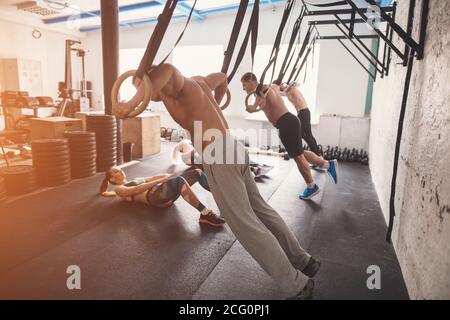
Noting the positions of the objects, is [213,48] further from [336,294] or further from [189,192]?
[336,294]

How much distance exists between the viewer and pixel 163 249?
2111mm

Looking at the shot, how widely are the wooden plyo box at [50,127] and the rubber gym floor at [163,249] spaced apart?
2.95 ft

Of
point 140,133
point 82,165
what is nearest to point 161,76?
point 82,165

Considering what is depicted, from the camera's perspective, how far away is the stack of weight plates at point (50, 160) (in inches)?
128

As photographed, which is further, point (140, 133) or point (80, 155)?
point (140, 133)

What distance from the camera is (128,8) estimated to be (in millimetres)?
6492

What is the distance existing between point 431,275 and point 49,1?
7.89 metres

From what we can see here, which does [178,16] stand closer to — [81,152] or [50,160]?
[81,152]

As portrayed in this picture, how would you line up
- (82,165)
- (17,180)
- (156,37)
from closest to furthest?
1. (156,37)
2. (17,180)
3. (82,165)

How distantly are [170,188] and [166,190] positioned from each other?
1.7 inches

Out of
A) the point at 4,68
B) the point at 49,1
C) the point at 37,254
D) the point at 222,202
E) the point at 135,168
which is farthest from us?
the point at 4,68

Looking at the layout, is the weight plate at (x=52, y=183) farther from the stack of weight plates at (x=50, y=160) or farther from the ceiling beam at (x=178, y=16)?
the ceiling beam at (x=178, y=16)

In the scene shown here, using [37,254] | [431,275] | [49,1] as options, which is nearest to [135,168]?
[37,254]

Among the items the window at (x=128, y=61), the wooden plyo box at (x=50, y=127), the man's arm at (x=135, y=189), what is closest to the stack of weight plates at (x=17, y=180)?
the wooden plyo box at (x=50, y=127)
